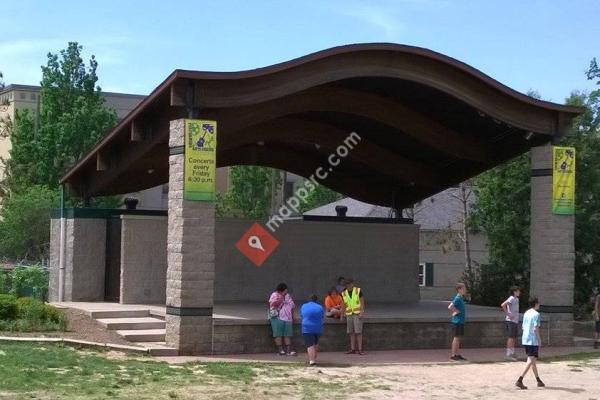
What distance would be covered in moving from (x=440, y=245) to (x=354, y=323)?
2604 cm

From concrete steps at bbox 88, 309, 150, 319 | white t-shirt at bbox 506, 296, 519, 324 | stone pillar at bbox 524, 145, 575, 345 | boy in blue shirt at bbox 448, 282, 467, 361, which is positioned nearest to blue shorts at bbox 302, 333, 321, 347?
boy in blue shirt at bbox 448, 282, 467, 361

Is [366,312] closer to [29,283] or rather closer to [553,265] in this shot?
[553,265]

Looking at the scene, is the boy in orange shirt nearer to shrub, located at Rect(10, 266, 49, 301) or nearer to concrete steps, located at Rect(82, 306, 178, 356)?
concrete steps, located at Rect(82, 306, 178, 356)

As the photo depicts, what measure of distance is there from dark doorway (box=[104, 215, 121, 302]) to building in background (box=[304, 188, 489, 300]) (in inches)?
773

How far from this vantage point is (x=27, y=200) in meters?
40.6

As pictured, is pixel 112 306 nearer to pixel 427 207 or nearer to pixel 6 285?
pixel 6 285

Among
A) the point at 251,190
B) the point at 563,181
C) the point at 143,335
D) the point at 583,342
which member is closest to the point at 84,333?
the point at 143,335

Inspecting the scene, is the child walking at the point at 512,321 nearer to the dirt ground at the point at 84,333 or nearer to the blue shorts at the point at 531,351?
the blue shorts at the point at 531,351

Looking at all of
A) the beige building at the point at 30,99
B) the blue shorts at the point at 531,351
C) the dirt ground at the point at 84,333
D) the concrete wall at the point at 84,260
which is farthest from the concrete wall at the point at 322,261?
the beige building at the point at 30,99

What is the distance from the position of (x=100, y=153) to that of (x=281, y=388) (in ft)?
A: 40.6

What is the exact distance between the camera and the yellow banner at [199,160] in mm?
19359

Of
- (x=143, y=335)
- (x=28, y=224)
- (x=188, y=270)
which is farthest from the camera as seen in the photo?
(x=28, y=224)

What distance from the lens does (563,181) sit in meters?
23.5

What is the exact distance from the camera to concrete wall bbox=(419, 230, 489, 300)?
4531 cm
